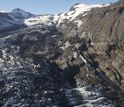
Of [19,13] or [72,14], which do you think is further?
[19,13]

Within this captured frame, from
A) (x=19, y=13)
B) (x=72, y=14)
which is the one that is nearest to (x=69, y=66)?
(x=72, y=14)

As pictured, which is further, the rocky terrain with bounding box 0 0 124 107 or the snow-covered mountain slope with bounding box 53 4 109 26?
the snow-covered mountain slope with bounding box 53 4 109 26

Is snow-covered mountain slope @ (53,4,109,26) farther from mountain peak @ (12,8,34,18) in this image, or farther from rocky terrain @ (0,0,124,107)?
mountain peak @ (12,8,34,18)

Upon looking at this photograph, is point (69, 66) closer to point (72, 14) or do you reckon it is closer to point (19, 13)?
point (72, 14)

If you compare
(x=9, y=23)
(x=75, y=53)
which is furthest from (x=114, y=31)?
(x=9, y=23)

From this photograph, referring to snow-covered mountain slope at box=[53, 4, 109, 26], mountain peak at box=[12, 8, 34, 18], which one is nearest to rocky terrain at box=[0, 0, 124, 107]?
snow-covered mountain slope at box=[53, 4, 109, 26]

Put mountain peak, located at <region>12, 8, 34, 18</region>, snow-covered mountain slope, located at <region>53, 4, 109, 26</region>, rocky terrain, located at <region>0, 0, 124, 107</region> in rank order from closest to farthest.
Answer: rocky terrain, located at <region>0, 0, 124, 107</region> → snow-covered mountain slope, located at <region>53, 4, 109, 26</region> → mountain peak, located at <region>12, 8, 34, 18</region>

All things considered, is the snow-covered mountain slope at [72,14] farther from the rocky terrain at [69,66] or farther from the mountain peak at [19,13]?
the mountain peak at [19,13]

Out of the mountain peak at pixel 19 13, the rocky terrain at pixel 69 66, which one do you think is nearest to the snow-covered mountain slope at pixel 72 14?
the rocky terrain at pixel 69 66
